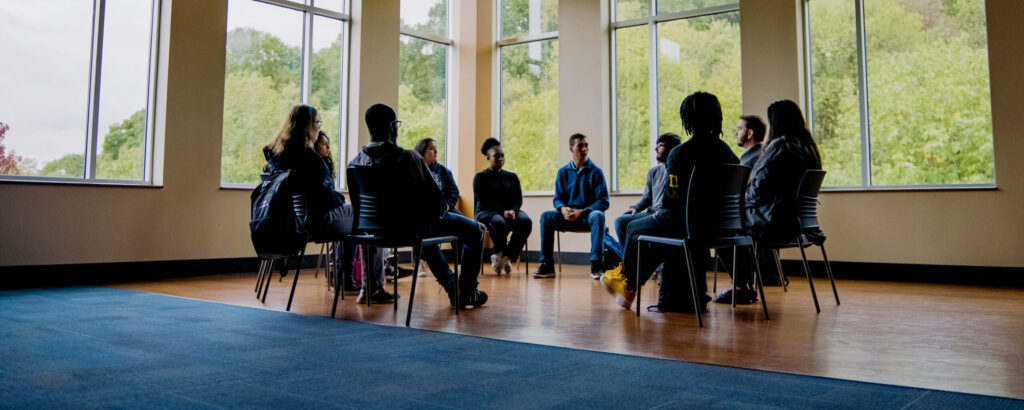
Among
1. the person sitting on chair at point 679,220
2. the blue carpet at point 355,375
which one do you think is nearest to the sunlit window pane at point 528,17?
the person sitting on chair at point 679,220

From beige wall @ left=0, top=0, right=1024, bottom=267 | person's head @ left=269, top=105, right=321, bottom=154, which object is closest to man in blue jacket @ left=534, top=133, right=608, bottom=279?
beige wall @ left=0, top=0, right=1024, bottom=267

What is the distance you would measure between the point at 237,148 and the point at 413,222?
3.92 m

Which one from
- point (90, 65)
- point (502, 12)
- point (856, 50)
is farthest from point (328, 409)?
point (502, 12)

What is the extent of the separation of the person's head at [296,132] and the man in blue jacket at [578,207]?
9.06 feet

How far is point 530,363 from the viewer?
7.80 ft

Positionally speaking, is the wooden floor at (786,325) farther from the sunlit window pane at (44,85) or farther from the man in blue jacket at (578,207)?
the sunlit window pane at (44,85)

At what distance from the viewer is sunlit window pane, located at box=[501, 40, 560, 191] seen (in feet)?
27.1

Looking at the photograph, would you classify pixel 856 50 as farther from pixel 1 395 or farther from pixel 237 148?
pixel 1 395

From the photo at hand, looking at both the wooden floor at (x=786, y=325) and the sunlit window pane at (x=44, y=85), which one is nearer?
the wooden floor at (x=786, y=325)

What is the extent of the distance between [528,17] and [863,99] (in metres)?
4.03

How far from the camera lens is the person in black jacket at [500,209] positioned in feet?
A: 21.0

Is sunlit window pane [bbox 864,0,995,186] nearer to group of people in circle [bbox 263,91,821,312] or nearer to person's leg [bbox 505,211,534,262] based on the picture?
A: group of people in circle [bbox 263,91,821,312]

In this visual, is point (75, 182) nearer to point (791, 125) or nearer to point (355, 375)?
point (355, 375)

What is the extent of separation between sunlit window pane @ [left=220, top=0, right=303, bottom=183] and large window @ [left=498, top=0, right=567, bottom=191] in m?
2.63
